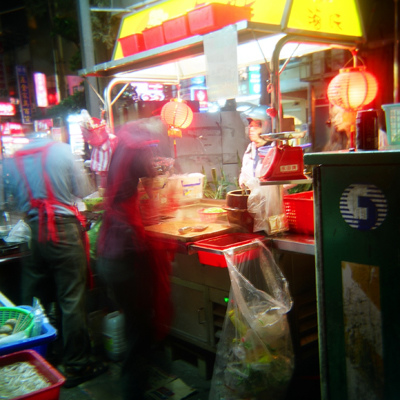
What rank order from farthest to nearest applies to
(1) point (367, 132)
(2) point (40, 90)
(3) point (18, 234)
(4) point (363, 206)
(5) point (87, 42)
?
(2) point (40, 90) → (5) point (87, 42) → (3) point (18, 234) → (1) point (367, 132) → (4) point (363, 206)

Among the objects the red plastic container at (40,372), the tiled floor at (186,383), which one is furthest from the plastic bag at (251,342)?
the red plastic container at (40,372)

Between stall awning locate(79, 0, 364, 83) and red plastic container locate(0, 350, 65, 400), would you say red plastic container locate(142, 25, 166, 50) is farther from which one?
red plastic container locate(0, 350, 65, 400)

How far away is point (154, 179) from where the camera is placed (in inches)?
128

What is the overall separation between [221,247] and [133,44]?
277 centimetres

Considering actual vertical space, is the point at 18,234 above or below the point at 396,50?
below

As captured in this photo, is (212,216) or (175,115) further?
(175,115)

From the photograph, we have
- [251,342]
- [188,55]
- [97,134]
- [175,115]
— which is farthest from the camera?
[97,134]

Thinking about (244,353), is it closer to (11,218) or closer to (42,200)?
(42,200)

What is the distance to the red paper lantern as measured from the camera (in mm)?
4051

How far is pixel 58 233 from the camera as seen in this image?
3.79 m

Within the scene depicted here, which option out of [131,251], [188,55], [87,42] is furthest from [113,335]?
[87,42]

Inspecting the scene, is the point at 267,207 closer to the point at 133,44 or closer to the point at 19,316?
the point at 19,316

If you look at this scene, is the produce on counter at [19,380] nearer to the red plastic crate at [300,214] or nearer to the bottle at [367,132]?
the bottle at [367,132]

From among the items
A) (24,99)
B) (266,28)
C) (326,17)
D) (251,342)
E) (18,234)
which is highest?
(24,99)
